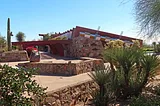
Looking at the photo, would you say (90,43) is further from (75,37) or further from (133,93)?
(133,93)

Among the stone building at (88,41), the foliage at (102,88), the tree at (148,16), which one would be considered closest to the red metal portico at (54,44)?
the stone building at (88,41)

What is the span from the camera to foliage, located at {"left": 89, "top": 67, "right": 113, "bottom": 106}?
6.75 metres

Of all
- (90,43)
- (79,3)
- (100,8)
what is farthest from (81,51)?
(100,8)

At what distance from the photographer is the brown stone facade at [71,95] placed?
249 inches

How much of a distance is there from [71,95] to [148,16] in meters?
4.13

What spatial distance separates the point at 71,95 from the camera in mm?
7375

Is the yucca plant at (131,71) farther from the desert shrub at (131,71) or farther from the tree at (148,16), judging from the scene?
the tree at (148,16)

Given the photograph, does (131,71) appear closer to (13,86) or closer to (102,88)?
(102,88)

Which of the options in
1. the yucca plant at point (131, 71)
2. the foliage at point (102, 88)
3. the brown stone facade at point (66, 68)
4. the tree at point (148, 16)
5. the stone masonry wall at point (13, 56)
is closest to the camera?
the foliage at point (102, 88)

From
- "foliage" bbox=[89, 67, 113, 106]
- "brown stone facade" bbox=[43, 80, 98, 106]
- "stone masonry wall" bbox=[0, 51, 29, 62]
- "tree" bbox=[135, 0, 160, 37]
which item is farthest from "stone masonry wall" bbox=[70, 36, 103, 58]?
"foliage" bbox=[89, 67, 113, 106]

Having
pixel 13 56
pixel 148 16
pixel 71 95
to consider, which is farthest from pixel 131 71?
pixel 13 56

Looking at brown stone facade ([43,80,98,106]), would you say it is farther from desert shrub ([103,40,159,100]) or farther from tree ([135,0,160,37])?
tree ([135,0,160,37])

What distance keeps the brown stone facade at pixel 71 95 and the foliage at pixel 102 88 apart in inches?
27.6

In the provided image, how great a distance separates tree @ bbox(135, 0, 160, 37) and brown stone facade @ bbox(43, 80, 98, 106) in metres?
3.04
